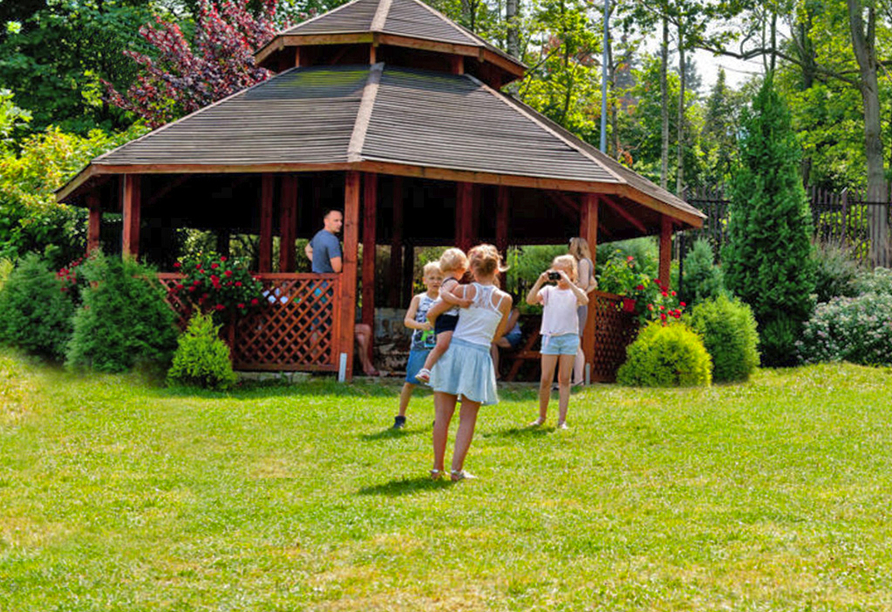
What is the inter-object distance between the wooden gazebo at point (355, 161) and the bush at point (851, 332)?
10.3 feet

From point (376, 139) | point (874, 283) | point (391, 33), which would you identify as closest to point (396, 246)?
point (391, 33)

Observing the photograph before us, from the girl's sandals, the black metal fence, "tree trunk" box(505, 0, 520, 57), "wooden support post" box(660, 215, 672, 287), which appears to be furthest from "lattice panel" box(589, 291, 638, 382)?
"tree trunk" box(505, 0, 520, 57)

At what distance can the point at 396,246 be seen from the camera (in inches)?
786

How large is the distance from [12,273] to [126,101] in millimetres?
13337

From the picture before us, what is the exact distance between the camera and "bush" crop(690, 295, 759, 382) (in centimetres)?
1587

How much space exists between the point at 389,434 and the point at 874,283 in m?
13.3

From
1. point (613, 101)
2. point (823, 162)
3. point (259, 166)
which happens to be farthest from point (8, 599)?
point (823, 162)

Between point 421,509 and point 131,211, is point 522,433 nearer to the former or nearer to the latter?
point 421,509

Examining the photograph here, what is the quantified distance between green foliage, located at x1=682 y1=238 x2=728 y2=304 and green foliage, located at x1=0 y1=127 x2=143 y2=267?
11.3m

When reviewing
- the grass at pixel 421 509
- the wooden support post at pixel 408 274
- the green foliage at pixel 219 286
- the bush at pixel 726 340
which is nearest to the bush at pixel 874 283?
the bush at pixel 726 340

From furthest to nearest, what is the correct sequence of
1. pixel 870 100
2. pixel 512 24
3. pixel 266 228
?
pixel 870 100 → pixel 512 24 → pixel 266 228

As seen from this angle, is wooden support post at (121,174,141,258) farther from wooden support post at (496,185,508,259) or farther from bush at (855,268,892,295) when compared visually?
bush at (855,268,892,295)

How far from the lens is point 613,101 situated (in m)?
37.2

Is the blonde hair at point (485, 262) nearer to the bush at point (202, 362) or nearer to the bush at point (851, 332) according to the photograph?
the bush at point (202, 362)
